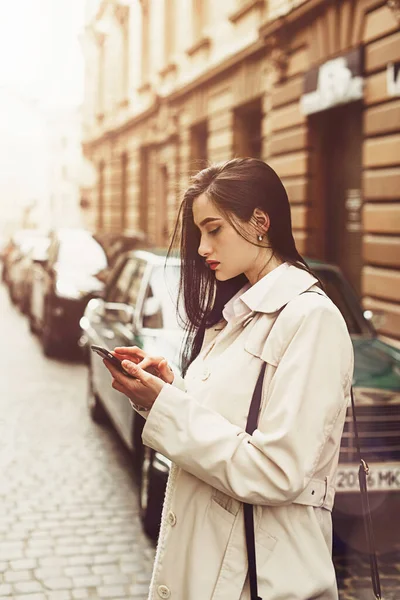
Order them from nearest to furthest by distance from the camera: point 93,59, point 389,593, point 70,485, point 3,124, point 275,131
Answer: point 389,593
point 70,485
point 275,131
point 93,59
point 3,124

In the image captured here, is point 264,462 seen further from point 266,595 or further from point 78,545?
point 78,545

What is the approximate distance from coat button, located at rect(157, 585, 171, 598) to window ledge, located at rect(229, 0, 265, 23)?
13.0 m

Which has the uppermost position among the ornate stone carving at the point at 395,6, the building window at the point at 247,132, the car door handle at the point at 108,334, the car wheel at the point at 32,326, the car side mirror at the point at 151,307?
the ornate stone carving at the point at 395,6

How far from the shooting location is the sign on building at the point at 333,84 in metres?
10.5

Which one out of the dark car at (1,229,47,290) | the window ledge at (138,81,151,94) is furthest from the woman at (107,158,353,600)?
the window ledge at (138,81,151,94)

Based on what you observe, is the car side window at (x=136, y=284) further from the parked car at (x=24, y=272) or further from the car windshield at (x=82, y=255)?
the parked car at (x=24, y=272)

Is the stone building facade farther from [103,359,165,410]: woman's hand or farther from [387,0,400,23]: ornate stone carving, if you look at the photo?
[103,359,165,410]: woman's hand

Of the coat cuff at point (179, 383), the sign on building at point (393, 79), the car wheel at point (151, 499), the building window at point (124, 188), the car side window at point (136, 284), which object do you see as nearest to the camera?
the coat cuff at point (179, 383)

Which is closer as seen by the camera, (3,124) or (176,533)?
(176,533)

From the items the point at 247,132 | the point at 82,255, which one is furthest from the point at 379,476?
the point at 247,132

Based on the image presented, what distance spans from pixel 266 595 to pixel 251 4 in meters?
13.5

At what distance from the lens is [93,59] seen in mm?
33000

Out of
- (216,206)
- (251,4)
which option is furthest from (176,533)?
(251,4)

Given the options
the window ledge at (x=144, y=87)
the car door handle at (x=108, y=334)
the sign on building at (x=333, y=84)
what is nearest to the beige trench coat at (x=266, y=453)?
the car door handle at (x=108, y=334)
